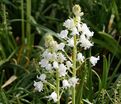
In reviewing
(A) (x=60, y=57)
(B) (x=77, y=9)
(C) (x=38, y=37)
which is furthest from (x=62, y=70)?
(C) (x=38, y=37)

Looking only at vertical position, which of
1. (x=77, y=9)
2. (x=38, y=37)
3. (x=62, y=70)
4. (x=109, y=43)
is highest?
(x=38, y=37)

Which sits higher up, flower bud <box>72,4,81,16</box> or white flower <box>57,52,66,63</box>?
flower bud <box>72,4,81,16</box>

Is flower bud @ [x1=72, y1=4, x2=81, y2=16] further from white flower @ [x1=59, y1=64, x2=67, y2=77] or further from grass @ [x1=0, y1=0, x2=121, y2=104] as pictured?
grass @ [x1=0, y1=0, x2=121, y2=104]

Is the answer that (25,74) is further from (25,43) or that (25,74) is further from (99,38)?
(99,38)

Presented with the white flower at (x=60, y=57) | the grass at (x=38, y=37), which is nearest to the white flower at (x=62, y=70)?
the white flower at (x=60, y=57)

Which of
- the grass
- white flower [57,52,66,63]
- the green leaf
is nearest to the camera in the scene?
white flower [57,52,66,63]

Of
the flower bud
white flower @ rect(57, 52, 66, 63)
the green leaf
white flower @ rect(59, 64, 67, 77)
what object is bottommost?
white flower @ rect(59, 64, 67, 77)

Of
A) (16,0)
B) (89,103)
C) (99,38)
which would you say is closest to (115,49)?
(99,38)

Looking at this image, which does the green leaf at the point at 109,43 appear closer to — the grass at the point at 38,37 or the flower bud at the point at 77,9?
the grass at the point at 38,37

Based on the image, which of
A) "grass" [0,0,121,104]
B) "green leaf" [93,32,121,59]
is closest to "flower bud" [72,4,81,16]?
"grass" [0,0,121,104]

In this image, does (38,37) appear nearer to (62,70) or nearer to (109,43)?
(109,43)

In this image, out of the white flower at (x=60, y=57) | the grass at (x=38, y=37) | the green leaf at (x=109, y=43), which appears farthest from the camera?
the green leaf at (x=109, y=43)
